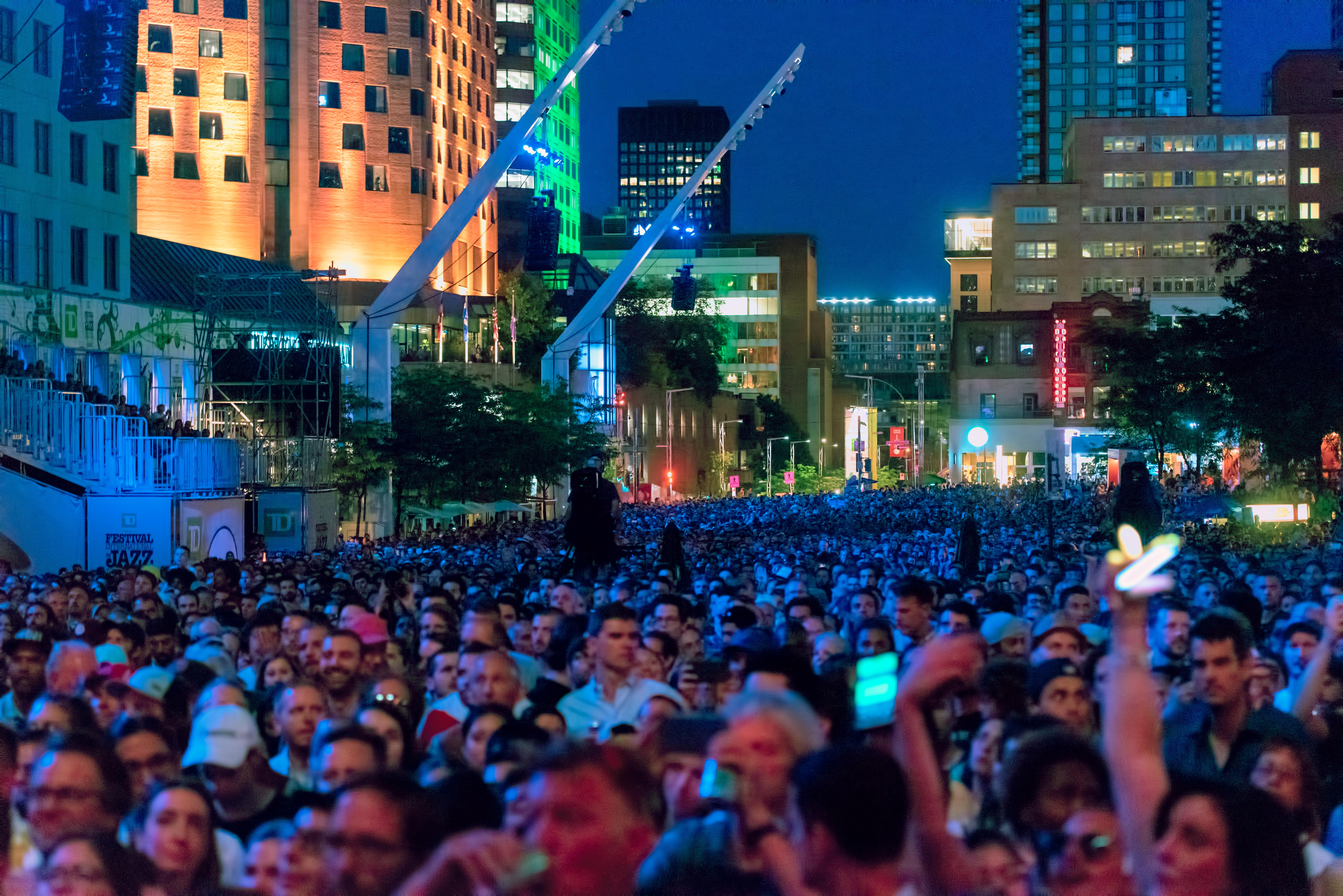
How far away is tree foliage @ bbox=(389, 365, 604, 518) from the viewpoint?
50531mm

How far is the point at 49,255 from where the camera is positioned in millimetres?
41656

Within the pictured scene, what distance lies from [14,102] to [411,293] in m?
10.00

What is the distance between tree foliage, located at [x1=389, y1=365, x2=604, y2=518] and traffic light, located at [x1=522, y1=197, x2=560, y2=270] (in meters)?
6.79

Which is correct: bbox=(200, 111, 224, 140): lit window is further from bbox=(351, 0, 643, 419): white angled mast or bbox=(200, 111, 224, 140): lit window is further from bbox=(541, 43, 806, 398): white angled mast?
bbox=(351, 0, 643, 419): white angled mast

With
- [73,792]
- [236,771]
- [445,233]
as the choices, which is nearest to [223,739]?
[236,771]

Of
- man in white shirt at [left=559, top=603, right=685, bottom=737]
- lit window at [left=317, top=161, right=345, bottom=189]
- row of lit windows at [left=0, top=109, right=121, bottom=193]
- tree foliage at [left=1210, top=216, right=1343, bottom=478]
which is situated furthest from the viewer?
lit window at [left=317, top=161, right=345, bottom=189]

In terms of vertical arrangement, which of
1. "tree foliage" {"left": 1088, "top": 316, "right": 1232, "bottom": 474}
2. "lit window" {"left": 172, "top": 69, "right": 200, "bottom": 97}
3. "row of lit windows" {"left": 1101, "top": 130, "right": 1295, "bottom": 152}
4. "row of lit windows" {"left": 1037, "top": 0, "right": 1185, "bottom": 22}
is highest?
"row of lit windows" {"left": 1037, "top": 0, "right": 1185, "bottom": 22}

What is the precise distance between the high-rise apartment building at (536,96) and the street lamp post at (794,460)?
21.9 meters

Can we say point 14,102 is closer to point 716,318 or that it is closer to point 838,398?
point 716,318

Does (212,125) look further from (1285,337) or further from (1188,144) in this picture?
(1188,144)

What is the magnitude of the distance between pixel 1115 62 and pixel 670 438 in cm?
8203

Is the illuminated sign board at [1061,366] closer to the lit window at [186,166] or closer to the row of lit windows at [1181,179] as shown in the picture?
the row of lit windows at [1181,179]

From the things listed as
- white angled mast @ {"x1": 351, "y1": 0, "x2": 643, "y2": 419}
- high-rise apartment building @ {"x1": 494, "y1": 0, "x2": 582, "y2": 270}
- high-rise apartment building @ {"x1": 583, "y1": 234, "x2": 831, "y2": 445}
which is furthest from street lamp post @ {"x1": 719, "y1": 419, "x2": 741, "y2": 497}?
white angled mast @ {"x1": 351, "y1": 0, "x2": 643, "y2": 419}

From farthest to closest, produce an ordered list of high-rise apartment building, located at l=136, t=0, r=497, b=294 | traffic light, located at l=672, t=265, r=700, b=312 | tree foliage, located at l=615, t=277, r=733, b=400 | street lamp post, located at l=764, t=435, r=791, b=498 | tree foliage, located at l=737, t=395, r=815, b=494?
tree foliage, located at l=737, t=395, r=815, b=494, tree foliage, located at l=615, t=277, r=733, b=400, street lamp post, located at l=764, t=435, r=791, b=498, high-rise apartment building, located at l=136, t=0, r=497, b=294, traffic light, located at l=672, t=265, r=700, b=312
